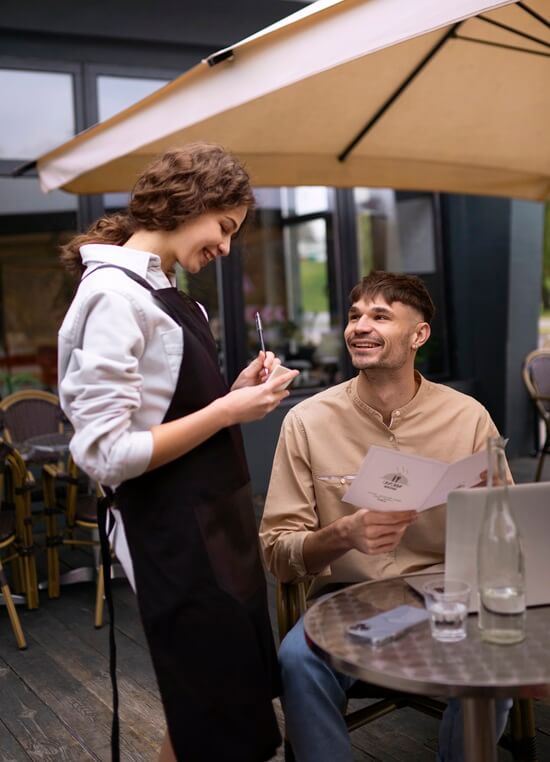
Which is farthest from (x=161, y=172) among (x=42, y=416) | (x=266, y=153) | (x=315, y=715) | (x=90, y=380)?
(x=42, y=416)

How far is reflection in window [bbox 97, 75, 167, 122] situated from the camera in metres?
6.36

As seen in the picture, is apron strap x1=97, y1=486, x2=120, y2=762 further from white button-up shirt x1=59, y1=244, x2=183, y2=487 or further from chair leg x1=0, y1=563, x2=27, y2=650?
chair leg x1=0, y1=563, x2=27, y2=650

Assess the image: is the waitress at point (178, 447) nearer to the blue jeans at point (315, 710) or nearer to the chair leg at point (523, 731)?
the blue jeans at point (315, 710)

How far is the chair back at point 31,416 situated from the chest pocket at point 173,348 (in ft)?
12.5

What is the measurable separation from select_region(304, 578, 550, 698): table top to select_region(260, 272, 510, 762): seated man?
1.22 ft

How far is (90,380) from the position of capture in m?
1.61

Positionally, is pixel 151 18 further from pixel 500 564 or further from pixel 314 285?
pixel 500 564

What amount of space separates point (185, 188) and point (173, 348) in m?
0.30

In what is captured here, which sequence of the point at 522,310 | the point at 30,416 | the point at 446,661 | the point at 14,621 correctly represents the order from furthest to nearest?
the point at 522,310
the point at 30,416
the point at 14,621
the point at 446,661

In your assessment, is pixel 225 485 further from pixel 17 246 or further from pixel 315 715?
pixel 17 246

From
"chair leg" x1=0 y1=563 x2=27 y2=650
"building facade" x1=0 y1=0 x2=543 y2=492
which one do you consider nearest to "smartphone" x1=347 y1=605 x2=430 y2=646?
"chair leg" x1=0 y1=563 x2=27 y2=650

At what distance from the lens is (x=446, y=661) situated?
59.8 inches

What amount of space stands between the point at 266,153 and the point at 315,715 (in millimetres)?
2369

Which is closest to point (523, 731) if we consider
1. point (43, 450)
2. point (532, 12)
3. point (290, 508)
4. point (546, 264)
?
point (290, 508)
